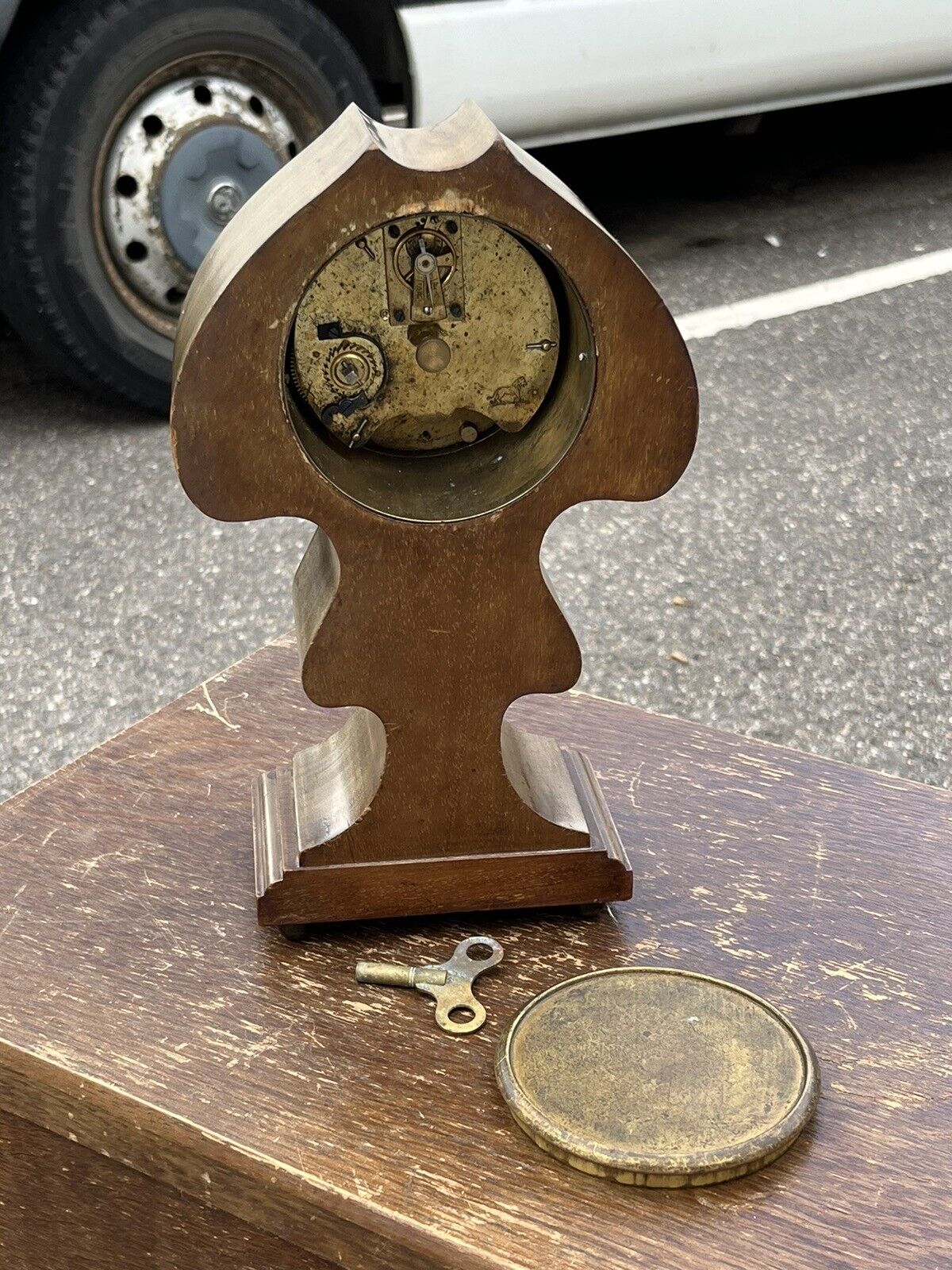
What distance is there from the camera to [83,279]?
85.7 inches

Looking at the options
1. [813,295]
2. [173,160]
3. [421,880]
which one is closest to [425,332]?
[421,880]

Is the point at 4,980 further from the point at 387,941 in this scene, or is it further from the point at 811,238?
the point at 811,238

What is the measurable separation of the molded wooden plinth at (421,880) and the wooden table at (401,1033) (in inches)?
0.7

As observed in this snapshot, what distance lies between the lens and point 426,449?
82 cm

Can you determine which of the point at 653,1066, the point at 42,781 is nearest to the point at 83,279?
the point at 42,781

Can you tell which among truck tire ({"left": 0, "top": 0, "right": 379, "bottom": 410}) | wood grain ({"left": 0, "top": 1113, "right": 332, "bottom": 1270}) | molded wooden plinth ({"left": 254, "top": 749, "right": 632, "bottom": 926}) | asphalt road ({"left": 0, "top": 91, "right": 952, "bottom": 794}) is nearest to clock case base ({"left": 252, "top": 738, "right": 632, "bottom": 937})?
molded wooden plinth ({"left": 254, "top": 749, "right": 632, "bottom": 926})

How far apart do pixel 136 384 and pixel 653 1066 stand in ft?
5.77

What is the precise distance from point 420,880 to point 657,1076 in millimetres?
183

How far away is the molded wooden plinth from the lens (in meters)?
0.83

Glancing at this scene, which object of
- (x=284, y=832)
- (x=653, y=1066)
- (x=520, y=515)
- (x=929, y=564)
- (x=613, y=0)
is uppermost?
(x=613, y=0)

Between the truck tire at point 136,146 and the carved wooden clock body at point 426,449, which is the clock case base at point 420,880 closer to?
the carved wooden clock body at point 426,449

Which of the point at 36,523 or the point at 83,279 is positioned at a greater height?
the point at 83,279

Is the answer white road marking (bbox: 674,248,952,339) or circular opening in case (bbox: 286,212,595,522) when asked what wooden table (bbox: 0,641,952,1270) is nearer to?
circular opening in case (bbox: 286,212,595,522)

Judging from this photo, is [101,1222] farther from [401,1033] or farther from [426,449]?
[426,449]
